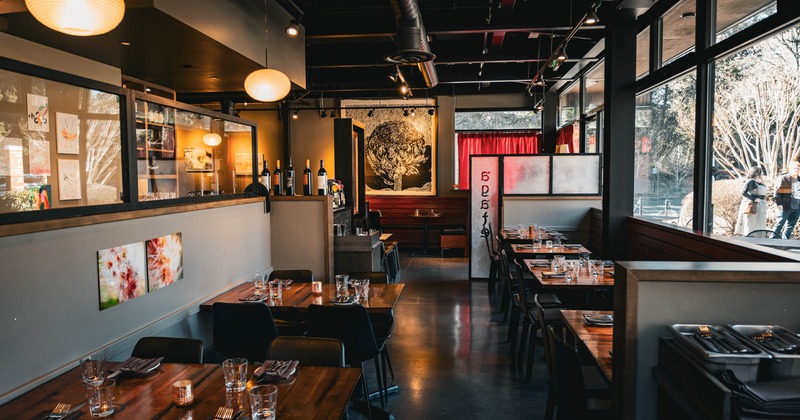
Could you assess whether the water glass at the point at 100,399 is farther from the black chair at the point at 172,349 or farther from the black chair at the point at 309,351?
the black chair at the point at 309,351

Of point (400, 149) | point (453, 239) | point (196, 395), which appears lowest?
point (453, 239)

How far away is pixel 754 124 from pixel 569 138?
6.78m

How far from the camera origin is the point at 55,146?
441 cm

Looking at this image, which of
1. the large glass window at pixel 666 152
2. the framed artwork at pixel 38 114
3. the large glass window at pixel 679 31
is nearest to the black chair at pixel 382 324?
the framed artwork at pixel 38 114

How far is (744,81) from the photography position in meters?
4.29

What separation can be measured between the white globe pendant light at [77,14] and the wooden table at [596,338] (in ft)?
9.32

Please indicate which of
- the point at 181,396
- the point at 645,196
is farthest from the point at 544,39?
the point at 181,396

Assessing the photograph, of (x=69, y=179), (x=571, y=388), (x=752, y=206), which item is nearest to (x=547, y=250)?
(x=752, y=206)

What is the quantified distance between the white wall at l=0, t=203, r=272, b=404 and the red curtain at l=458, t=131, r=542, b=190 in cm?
916

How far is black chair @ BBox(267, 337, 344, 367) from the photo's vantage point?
264cm

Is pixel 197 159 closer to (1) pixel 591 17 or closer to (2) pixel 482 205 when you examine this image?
(1) pixel 591 17

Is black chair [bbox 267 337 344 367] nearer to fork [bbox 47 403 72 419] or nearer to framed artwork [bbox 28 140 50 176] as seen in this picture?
fork [bbox 47 403 72 419]

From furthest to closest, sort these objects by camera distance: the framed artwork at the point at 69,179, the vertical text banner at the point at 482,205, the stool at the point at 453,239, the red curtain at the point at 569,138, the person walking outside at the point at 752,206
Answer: the stool at the point at 453,239
the red curtain at the point at 569,138
the vertical text banner at the point at 482,205
the person walking outside at the point at 752,206
the framed artwork at the point at 69,179

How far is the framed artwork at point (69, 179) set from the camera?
353cm
